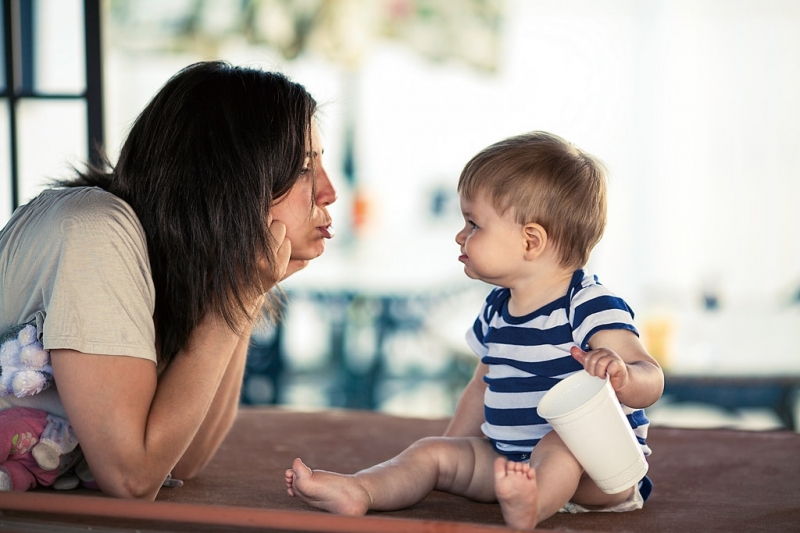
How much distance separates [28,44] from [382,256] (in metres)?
4.96

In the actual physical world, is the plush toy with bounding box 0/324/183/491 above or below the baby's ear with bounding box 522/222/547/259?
below

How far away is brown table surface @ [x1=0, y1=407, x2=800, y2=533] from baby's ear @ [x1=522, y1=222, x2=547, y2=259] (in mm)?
508

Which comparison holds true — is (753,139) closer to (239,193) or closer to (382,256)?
(382,256)

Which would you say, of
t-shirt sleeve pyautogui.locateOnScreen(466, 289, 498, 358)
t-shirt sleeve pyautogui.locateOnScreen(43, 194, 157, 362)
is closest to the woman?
t-shirt sleeve pyautogui.locateOnScreen(43, 194, 157, 362)

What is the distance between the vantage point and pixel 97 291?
1469 millimetres

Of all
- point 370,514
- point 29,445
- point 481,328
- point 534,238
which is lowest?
point 370,514

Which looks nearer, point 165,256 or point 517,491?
point 517,491

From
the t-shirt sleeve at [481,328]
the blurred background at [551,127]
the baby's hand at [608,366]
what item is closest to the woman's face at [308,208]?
the t-shirt sleeve at [481,328]

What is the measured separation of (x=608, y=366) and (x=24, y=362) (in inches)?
39.6

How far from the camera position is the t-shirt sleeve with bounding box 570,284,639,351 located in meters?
1.57

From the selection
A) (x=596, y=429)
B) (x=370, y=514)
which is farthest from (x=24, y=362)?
(x=596, y=429)

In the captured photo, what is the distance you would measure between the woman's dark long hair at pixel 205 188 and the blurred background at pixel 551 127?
11.7 ft

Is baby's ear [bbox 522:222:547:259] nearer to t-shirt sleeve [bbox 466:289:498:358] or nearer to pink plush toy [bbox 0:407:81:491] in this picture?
t-shirt sleeve [bbox 466:289:498:358]

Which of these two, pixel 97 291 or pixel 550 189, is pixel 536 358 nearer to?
pixel 550 189
